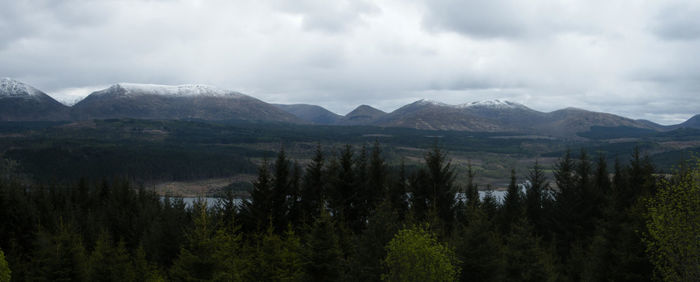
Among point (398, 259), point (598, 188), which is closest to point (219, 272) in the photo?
point (398, 259)

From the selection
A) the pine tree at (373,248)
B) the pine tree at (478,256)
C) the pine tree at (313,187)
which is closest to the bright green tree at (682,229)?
the pine tree at (478,256)

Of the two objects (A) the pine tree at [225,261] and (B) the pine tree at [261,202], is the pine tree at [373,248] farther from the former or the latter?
(B) the pine tree at [261,202]

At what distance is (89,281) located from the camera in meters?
44.4

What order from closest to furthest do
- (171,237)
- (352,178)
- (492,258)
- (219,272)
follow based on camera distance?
(219,272), (492,258), (352,178), (171,237)

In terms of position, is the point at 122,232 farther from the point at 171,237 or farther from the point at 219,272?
the point at 219,272

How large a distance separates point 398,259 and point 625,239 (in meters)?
22.7

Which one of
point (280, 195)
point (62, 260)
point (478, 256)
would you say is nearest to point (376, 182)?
point (280, 195)

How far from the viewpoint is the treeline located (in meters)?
30.7

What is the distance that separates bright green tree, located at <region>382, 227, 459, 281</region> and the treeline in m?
0.08

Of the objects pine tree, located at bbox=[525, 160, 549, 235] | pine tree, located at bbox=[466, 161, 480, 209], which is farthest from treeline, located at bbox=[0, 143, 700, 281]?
pine tree, located at bbox=[466, 161, 480, 209]

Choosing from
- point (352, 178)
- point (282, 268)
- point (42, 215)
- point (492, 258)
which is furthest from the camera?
point (42, 215)

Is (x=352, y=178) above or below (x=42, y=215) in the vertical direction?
above

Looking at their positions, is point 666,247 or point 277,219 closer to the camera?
point 666,247

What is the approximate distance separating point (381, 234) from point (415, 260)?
4.35m
